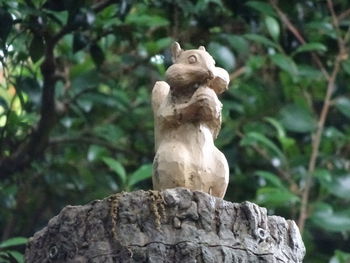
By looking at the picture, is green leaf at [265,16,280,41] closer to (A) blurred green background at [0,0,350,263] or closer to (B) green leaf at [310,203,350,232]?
(A) blurred green background at [0,0,350,263]

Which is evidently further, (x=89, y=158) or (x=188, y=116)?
(x=89, y=158)

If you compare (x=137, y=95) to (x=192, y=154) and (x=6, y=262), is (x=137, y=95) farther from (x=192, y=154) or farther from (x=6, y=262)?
(x=192, y=154)

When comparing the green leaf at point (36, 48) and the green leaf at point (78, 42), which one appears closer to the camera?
the green leaf at point (36, 48)

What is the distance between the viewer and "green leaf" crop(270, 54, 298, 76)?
6590 mm

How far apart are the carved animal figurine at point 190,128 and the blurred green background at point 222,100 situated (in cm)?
153

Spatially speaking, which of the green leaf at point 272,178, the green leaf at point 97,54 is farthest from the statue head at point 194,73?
Result: the green leaf at point 272,178

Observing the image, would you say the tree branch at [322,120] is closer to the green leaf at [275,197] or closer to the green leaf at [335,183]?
the green leaf at [335,183]

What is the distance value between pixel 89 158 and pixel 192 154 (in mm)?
2363

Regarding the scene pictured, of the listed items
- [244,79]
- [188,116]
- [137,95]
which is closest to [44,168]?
[137,95]

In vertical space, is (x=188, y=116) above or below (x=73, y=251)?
above

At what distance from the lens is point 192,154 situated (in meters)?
4.30

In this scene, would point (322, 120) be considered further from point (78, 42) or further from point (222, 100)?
point (78, 42)

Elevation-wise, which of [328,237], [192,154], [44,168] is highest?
[192,154]

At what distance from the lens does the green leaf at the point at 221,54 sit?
21.4 feet
